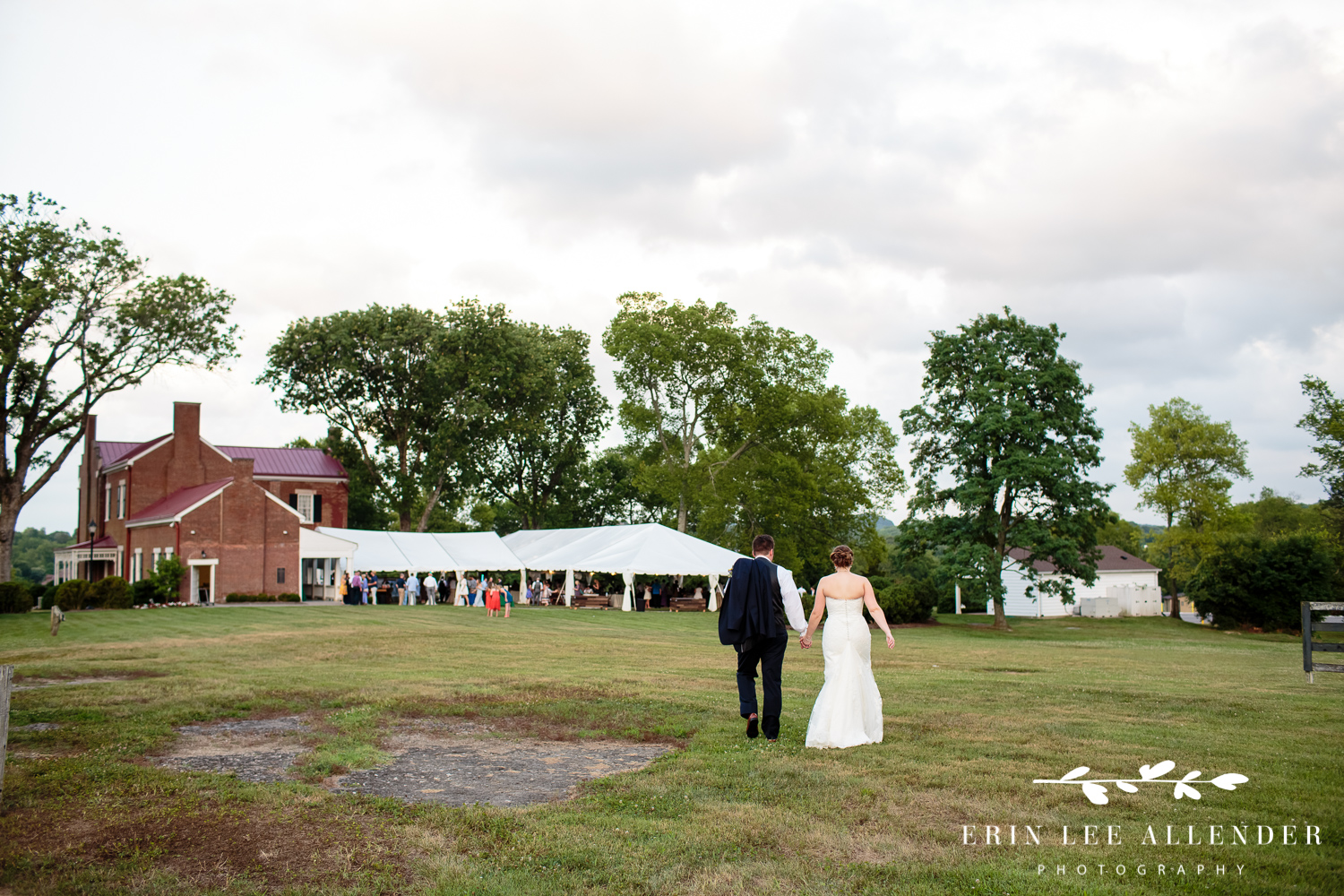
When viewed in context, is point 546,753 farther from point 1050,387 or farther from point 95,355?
point 95,355

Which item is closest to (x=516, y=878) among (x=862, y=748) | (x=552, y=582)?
(x=862, y=748)

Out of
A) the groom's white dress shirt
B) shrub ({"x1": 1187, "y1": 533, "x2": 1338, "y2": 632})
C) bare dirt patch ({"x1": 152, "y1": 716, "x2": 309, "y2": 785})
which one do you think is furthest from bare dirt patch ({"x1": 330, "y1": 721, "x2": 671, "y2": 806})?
shrub ({"x1": 1187, "y1": 533, "x2": 1338, "y2": 632})

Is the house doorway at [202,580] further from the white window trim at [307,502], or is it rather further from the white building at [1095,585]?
the white building at [1095,585]

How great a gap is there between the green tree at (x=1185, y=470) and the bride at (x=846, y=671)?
51.9 metres

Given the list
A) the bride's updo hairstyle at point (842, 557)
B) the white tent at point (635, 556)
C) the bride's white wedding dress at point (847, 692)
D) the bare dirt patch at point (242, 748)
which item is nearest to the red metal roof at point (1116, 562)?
the white tent at point (635, 556)

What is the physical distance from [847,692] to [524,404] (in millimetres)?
48555

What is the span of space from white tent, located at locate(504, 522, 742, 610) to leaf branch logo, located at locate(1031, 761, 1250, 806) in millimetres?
32330

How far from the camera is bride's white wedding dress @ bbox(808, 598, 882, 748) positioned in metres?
8.05

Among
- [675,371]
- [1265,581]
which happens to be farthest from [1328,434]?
[675,371]

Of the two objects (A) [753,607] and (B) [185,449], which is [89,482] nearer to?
(B) [185,449]

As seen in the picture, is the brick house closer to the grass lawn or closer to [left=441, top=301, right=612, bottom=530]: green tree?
[left=441, top=301, right=612, bottom=530]: green tree

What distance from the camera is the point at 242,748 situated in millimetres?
8109

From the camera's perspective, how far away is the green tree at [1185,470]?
5319cm

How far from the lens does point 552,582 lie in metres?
51.5
